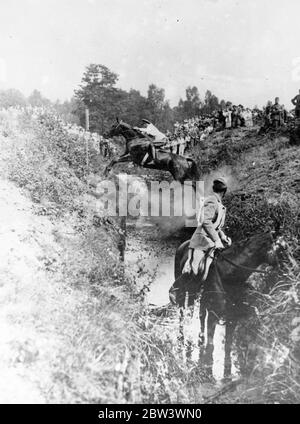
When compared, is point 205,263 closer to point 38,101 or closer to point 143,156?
point 143,156

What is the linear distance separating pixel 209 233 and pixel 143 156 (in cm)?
367

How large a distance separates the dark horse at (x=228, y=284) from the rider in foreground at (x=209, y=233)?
26 cm

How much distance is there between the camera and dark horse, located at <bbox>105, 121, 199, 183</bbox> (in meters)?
11.3

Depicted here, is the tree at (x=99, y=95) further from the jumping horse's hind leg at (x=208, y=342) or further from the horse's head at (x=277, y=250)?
the jumping horse's hind leg at (x=208, y=342)

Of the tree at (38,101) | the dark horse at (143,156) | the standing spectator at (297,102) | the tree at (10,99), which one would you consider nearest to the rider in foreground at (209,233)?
the dark horse at (143,156)

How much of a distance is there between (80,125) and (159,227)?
522cm

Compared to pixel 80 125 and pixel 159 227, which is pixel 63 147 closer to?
pixel 80 125

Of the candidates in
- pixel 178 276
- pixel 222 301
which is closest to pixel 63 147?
pixel 178 276

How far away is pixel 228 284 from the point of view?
337 inches

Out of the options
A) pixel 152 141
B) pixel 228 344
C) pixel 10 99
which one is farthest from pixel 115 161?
pixel 10 99

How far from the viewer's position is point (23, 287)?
23.9 ft

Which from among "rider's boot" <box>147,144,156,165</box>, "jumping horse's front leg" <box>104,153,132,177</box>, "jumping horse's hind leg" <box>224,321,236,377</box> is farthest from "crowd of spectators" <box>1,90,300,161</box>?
"jumping horse's hind leg" <box>224,321,236,377</box>
